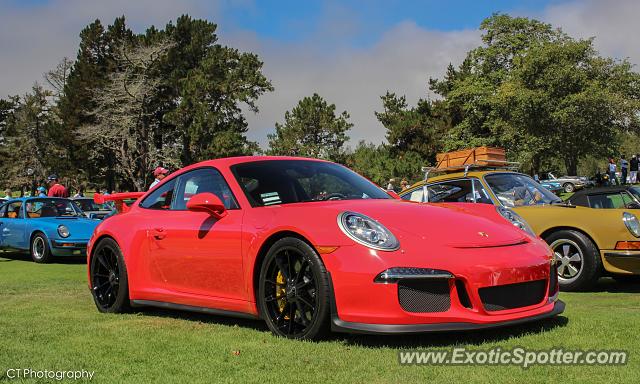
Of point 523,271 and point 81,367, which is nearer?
point 81,367

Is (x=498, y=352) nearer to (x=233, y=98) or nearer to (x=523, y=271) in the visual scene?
(x=523, y=271)

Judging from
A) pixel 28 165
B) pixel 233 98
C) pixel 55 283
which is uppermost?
Result: pixel 233 98

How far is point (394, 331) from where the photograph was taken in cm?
393

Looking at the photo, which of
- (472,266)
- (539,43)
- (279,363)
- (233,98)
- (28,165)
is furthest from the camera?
(28,165)

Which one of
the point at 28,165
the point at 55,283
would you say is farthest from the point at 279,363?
the point at 28,165

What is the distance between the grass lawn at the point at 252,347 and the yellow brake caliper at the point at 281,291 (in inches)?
9.3

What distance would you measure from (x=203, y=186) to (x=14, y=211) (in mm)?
10946

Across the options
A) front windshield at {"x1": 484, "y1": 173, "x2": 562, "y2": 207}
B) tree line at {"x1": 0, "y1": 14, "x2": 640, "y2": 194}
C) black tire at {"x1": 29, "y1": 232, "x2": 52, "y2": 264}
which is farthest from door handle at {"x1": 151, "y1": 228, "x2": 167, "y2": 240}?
tree line at {"x1": 0, "y1": 14, "x2": 640, "y2": 194}

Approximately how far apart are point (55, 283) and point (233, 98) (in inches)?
1961

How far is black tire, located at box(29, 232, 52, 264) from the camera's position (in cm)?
1316

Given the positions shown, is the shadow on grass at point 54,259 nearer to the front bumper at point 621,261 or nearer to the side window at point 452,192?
the side window at point 452,192

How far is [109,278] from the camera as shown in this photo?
242 inches

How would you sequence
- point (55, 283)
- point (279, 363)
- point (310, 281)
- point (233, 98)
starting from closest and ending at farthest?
1. point (279, 363)
2. point (310, 281)
3. point (55, 283)
4. point (233, 98)

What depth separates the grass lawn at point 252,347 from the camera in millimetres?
3445
